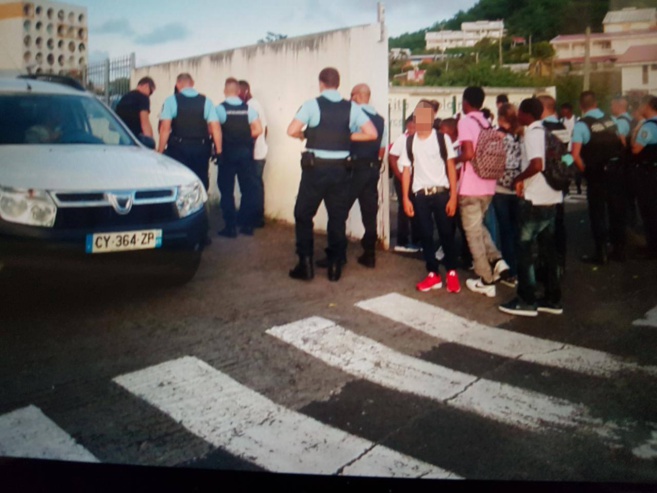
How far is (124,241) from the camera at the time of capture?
302 centimetres

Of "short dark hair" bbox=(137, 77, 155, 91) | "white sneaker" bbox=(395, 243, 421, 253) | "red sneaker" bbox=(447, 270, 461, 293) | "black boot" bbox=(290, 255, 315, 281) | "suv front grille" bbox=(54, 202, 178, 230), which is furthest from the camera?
"white sneaker" bbox=(395, 243, 421, 253)

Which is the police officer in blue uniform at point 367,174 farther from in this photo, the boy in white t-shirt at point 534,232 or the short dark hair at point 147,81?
the short dark hair at point 147,81

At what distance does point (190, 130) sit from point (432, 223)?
182 centimetres

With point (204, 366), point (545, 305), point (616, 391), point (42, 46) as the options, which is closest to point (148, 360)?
point (204, 366)

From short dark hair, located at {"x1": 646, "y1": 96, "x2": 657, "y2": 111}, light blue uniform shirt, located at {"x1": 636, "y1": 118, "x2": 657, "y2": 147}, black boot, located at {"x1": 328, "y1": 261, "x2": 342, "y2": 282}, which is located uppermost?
short dark hair, located at {"x1": 646, "y1": 96, "x2": 657, "y2": 111}

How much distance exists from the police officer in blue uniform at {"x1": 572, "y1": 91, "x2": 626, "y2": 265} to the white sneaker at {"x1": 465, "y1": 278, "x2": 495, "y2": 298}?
66cm

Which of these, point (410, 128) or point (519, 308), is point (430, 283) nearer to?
point (519, 308)

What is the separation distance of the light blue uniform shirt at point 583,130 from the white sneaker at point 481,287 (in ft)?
3.94

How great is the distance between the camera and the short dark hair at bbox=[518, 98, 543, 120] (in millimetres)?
3189

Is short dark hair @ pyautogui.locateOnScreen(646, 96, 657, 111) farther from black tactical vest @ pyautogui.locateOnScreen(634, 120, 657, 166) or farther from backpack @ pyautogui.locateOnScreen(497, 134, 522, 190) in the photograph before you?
backpack @ pyautogui.locateOnScreen(497, 134, 522, 190)

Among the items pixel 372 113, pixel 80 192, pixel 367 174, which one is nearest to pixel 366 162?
pixel 367 174

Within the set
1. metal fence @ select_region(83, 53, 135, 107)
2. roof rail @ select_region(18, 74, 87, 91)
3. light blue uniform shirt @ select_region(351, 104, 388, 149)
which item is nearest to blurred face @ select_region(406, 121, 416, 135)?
light blue uniform shirt @ select_region(351, 104, 388, 149)

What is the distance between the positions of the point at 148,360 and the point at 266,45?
148 centimetres

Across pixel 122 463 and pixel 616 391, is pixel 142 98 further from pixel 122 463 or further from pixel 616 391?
pixel 616 391
